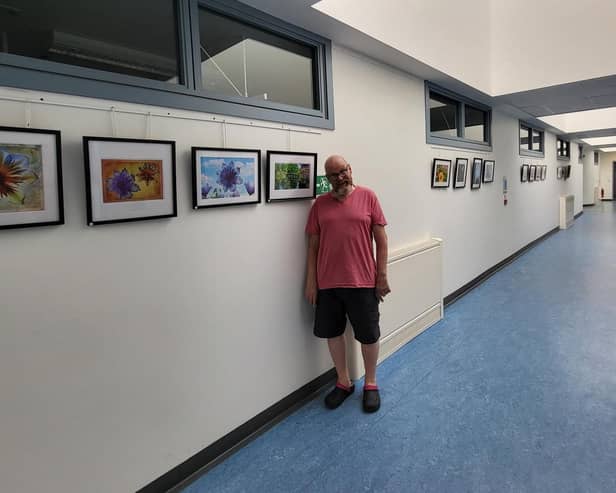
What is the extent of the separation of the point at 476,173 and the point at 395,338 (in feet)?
9.11

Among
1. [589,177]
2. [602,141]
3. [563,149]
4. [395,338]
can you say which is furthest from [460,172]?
[589,177]

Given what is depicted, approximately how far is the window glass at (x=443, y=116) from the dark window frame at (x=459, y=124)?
3 centimetres

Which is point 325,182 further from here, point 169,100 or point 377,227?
point 169,100

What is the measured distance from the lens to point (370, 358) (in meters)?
2.56

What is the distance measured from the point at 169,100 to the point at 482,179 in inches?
179

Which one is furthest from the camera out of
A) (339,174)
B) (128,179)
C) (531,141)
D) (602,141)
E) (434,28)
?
(602,141)

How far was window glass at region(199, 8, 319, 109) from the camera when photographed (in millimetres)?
2025

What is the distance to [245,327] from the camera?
2184 millimetres

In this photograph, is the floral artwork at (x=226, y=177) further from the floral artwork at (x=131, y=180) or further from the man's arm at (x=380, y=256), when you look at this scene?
the man's arm at (x=380, y=256)

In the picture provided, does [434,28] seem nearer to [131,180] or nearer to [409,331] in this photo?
[409,331]

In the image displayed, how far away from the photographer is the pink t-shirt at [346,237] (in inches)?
91.2

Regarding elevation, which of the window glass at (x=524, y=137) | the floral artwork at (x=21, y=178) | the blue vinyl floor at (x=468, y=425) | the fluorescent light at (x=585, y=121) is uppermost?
the fluorescent light at (x=585, y=121)

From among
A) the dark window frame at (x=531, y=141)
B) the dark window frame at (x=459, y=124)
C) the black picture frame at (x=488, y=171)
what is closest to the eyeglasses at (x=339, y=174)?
the dark window frame at (x=459, y=124)

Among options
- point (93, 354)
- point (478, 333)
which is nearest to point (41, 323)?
point (93, 354)
